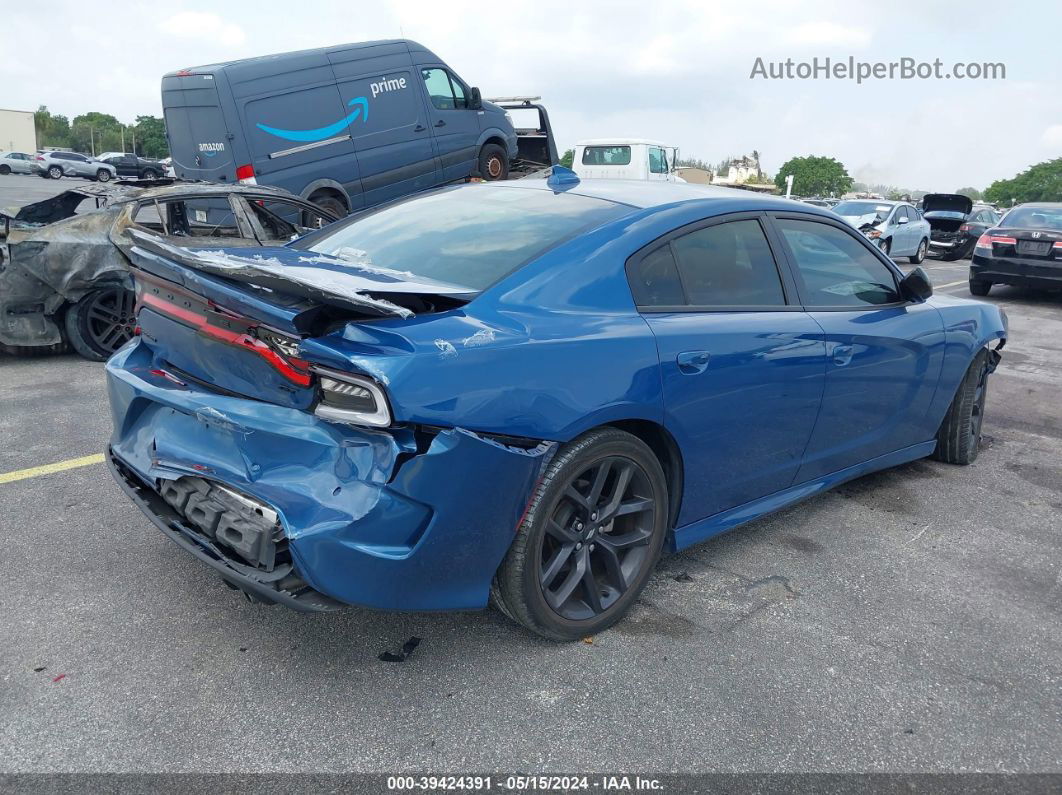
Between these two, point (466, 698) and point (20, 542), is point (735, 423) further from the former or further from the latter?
point (20, 542)

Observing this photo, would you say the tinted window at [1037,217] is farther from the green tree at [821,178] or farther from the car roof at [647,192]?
the green tree at [821,178]

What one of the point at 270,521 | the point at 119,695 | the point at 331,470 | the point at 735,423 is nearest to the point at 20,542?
the point at 119,695

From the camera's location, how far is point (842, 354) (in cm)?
356

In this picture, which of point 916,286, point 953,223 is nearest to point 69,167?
point 953,223

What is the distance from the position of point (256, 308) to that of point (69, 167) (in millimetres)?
49615

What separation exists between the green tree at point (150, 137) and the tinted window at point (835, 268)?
318 ft

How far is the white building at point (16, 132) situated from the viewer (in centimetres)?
6419

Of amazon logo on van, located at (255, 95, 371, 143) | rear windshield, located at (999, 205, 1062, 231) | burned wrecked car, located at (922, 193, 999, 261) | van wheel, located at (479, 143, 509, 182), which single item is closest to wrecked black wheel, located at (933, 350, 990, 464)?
amazon logo on van, located at (255, 95, 371, 143)

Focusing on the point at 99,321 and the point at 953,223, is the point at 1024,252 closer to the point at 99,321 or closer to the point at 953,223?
the point at 953,223

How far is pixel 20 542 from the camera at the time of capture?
11.2 ft

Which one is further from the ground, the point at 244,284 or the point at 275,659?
the point at 244,284

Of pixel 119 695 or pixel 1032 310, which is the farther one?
pixel 1032 310

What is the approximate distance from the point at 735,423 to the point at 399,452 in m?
1.40

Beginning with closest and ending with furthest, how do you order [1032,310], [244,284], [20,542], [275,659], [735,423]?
[244,284], [275,659], [735,423], [20,542], [1032,310]
